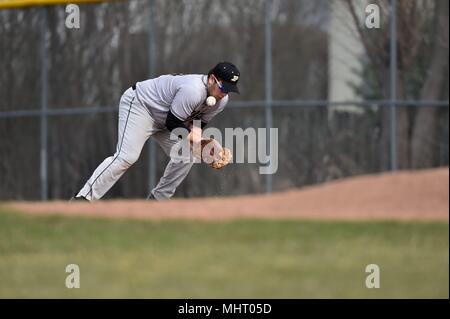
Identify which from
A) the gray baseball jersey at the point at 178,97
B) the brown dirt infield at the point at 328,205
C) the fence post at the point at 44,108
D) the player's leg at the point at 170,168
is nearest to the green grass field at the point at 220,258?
the brown dirt infield at the point at 328,205

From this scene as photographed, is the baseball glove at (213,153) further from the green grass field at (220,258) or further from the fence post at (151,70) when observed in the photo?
the fence post at (151,70)

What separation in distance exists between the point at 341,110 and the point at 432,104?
1.31m

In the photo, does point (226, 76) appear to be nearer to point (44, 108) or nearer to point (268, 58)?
point (268, 58)

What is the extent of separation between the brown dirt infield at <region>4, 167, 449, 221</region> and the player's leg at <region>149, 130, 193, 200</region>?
27 centimetres

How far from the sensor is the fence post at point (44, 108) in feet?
60.6

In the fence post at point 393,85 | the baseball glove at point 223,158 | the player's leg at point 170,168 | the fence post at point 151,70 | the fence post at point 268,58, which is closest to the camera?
the baseball glove at point 223,158

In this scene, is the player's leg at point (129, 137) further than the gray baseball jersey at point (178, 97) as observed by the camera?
Yes

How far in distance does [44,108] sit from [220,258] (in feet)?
30.4

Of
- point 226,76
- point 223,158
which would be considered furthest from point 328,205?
point 226,76

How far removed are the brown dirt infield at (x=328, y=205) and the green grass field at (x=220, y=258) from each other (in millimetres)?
373

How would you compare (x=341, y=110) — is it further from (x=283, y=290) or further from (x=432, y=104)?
(x=283, y=290)

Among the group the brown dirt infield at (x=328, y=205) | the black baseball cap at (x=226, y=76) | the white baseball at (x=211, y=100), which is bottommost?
the brown dirt infield at (x=328, y=205)

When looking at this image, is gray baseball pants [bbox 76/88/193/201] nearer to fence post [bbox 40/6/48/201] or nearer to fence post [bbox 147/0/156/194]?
fence post [bbox 147/0/156/194]

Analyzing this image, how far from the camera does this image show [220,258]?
9.82 meters
